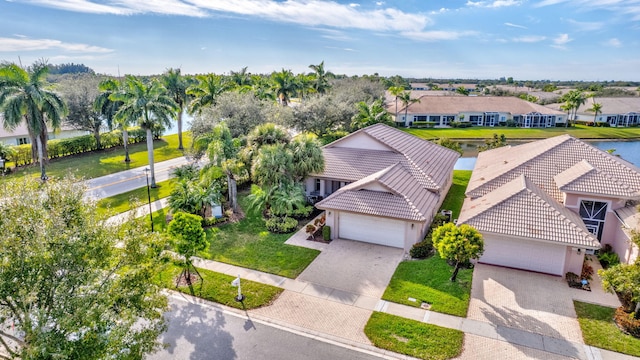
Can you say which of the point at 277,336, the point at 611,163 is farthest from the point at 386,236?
the point at 611,163

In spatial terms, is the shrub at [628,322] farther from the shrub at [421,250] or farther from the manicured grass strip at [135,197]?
the manicured grass strip at [135,197]

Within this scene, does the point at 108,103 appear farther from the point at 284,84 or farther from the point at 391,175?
the point at 391,175

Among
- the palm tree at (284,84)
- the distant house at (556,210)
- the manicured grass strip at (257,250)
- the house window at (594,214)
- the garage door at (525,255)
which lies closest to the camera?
the distant house at (556,210)

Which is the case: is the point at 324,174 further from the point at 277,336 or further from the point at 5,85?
the point at 5,85

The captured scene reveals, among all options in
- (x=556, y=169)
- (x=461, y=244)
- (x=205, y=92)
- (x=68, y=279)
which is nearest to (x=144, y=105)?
(x=205, y=92)

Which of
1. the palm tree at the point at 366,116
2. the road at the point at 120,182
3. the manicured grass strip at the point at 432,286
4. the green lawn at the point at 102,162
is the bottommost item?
the manicured grass strip at the point at 432,286

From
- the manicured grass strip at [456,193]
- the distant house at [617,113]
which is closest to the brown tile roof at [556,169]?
the manicured grass strip at [456,193]
